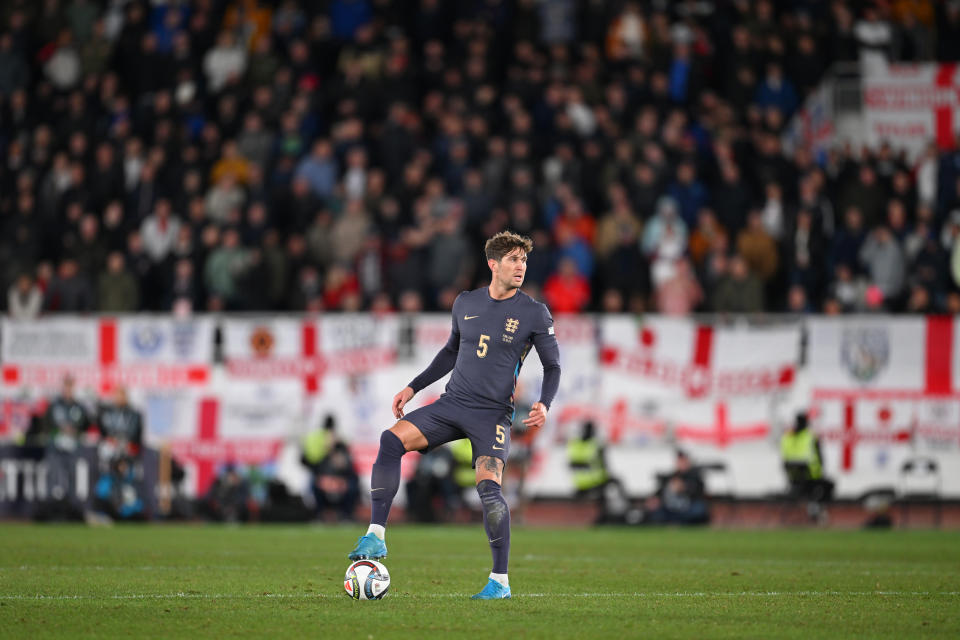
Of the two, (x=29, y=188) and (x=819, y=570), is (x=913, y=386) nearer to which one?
(x=819, y=570)

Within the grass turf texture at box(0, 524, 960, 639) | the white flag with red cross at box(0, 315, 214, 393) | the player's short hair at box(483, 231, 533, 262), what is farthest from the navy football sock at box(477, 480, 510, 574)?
the white flag with red cross at box(0, 315, 214, 393)

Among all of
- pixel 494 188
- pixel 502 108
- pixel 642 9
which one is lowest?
pixel 494 188

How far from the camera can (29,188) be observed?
2481cm

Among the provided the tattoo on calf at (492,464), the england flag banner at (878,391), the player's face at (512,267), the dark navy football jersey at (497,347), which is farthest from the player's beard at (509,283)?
the england flag banner at (878,391)

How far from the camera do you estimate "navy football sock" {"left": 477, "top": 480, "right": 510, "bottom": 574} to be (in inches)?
384

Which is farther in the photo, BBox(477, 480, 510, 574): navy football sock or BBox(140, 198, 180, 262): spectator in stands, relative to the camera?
BBox(140, 198, 180, 262): spectator in stands

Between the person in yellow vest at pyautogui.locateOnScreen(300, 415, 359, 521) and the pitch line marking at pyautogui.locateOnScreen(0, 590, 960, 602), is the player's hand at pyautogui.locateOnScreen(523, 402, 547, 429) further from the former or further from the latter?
the person in yellow vest at pyautogui.locateOnScreen(300, 415, 359, 521)

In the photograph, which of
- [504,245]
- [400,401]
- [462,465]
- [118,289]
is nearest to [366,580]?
[400,401]

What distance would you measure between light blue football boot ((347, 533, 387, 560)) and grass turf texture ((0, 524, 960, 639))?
12.3 inches

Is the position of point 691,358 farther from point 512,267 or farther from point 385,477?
point 385,477

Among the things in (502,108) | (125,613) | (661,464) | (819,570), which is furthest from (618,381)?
(125,613)

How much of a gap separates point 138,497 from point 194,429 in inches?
53.7

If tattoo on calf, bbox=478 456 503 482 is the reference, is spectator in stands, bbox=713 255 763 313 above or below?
above

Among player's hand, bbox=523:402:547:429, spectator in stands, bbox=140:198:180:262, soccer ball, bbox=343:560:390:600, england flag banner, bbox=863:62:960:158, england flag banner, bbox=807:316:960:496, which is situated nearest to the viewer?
player's hand, bbox=523:402:547:429
